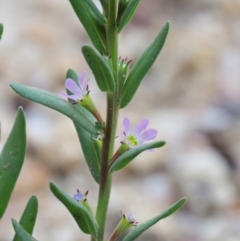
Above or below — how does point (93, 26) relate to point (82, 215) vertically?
above

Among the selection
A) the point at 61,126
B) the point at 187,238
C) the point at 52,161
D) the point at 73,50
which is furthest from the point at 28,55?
the point at 187,238

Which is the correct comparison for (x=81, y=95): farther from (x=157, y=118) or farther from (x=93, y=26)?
(x=157, y=118)

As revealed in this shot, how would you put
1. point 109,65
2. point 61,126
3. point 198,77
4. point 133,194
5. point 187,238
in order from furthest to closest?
point 198,77
point 61,126
point 133,194
point 187,238
point 109,65

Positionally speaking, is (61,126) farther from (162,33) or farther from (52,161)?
(162,33)

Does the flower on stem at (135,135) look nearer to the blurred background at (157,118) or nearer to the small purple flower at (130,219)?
the small purple flower at (130,219)

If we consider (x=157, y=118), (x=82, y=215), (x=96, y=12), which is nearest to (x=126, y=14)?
(x=96, y=12)

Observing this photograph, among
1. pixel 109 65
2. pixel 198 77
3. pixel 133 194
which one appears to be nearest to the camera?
pixel 109 65

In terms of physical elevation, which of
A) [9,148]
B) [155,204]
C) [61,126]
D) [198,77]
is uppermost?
[198,77]

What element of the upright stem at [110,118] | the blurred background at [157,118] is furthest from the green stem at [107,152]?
the blurred background at [157,118]
